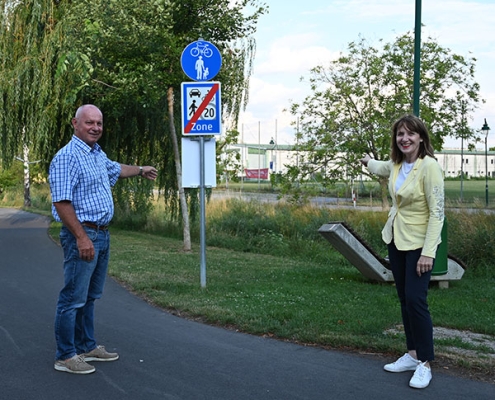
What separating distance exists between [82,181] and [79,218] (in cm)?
29

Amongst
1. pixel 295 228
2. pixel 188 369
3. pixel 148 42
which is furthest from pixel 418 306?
pixel 295 228

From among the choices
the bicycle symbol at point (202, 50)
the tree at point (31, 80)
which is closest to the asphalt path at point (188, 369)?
the bicycle symbol at point (202, 50)

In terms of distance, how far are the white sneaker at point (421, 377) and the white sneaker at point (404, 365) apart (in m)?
0.22

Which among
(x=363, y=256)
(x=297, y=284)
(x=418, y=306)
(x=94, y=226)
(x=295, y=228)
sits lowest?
(x=297, y=284)

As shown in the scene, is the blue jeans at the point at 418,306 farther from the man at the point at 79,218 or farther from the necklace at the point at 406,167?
the man at the point at 79,218

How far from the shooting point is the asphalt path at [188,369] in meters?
4.75

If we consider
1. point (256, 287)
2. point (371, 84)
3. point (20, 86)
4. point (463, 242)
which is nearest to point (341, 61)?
point (371, 84)

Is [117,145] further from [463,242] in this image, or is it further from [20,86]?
[463,242]

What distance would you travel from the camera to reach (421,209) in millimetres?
5055

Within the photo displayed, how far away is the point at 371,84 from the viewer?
26016mm

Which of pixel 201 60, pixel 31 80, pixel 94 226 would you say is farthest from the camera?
pixel 31 80

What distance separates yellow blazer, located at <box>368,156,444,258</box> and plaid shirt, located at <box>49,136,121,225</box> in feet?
7.54

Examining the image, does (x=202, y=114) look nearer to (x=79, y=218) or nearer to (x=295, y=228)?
(x=79, y=218)

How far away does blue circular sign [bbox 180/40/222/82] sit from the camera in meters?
9.51
